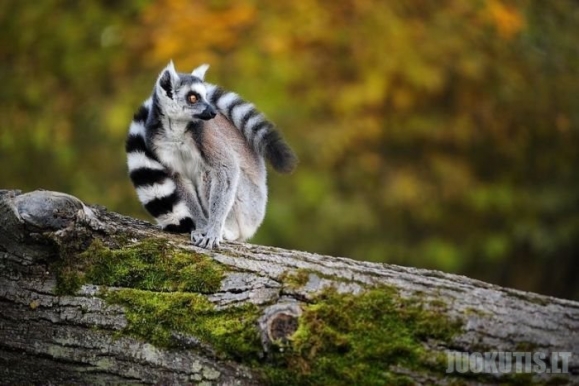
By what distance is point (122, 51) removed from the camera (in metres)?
12.2

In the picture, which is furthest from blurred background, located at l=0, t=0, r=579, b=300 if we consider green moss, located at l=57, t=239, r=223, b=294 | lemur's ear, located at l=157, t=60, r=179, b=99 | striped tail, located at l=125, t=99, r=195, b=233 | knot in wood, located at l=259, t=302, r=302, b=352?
knot in wood, located at l=259, t=302, r=302, b=352

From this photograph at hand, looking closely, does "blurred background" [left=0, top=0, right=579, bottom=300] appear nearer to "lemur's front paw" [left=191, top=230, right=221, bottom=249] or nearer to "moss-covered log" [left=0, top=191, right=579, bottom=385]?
"lemur's front paw" [left=191, top=230, right=221, bottom=249]

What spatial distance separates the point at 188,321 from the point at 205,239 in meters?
0.96

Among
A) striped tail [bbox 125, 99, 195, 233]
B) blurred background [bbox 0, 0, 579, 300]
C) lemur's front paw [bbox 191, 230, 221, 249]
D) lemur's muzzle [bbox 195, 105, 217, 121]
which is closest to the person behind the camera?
lemur's front paw [bbox 191, 230, 221, 249]

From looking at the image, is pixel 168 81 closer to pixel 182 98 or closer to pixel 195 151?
pixel 182 98

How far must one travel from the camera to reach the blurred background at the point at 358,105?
11.7m

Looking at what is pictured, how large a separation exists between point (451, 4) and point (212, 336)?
885 cm

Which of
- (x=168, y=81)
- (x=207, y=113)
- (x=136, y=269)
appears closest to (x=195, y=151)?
(x=207, y=113)

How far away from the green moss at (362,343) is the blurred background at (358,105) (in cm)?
710

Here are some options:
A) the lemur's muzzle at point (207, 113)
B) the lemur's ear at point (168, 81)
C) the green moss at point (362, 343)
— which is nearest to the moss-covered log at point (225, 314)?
the green moss at point (362, 343)

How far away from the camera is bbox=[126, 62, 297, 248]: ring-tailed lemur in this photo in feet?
19.6

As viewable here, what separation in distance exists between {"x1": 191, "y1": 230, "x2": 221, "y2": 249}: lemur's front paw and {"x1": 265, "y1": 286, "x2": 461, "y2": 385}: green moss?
3.42 feet

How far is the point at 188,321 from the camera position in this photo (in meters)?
4.53

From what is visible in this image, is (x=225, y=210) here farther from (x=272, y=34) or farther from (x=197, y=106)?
(x=272, y=34)
